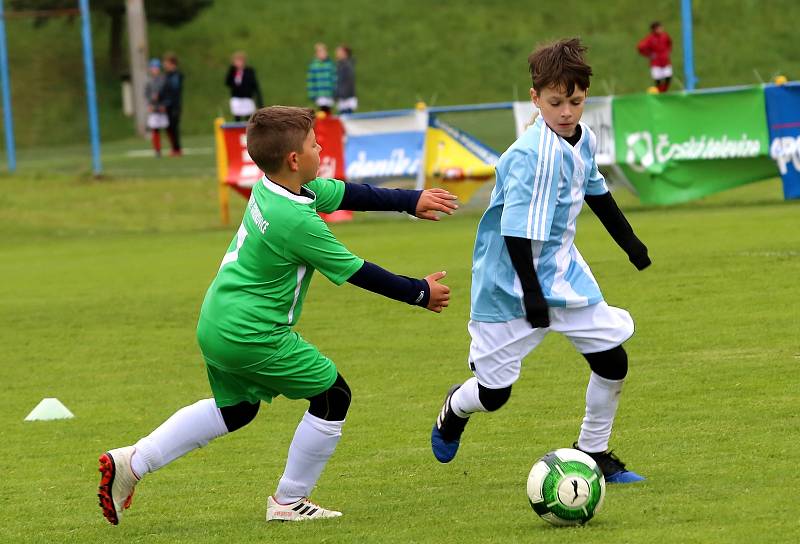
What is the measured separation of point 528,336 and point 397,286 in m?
0.75

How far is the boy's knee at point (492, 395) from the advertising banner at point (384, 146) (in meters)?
12.6

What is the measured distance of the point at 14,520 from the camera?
5746 millimetres

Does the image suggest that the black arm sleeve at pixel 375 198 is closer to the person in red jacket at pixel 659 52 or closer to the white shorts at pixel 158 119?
the person in red jacket at pixel 659 52

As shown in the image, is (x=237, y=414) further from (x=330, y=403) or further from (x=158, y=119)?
(x=158, y=119)

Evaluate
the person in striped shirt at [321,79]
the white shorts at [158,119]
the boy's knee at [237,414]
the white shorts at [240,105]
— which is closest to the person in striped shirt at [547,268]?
the boy's knee at [237,414]

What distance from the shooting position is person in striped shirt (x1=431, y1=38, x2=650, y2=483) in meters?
5.56

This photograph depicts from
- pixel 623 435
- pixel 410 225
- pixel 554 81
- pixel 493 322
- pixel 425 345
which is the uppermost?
pixel 554 81

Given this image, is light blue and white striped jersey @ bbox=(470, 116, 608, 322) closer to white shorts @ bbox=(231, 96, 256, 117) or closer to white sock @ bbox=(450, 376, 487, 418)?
white sock @ bbox=(450, 376, 487, 418)

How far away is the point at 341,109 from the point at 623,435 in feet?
79.6

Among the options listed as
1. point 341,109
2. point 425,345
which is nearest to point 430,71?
A: point 341,109

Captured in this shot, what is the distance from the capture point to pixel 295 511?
5473mm

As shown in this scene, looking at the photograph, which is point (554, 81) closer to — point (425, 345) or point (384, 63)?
point (425, 345)

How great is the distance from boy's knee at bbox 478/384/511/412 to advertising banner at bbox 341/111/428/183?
41.2 feet

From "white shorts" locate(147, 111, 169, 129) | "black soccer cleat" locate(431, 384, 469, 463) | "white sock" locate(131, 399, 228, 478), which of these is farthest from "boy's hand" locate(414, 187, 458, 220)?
"white shorts" locate(147, 111, 169, 129)
